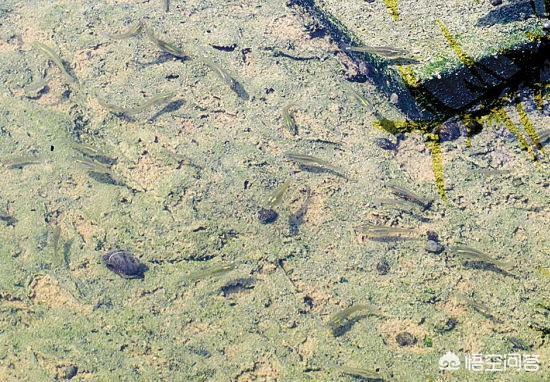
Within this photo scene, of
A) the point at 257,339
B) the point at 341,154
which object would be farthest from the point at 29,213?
the point at 341,154

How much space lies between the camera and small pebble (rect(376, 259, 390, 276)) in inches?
167

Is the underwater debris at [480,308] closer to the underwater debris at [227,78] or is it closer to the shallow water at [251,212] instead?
the shallow water at [251,212]

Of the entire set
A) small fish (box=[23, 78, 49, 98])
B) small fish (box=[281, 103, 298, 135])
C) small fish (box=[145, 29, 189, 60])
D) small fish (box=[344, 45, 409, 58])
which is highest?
small fish (box=[344, 45, 409, 58])

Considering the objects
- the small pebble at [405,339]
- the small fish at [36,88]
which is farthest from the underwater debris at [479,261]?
the small fish at [36,88]

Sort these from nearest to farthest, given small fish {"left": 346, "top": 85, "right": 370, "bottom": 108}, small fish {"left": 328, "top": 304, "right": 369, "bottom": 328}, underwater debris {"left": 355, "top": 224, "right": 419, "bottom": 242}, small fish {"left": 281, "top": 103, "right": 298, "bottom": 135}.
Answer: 1. small fish {"left": 328, "top": 304, "right": 369, "bottom": 328}
2. underwater debris {"left": 355, "top": 224, "right": 419, "bottom": 242}
3. small fish {"left": 281, "top": 103, "right": 298, "bottom": 135}
4. small fish {"left": 346, "top": 85, "right": 370, "bottom": 108}

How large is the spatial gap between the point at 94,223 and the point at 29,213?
55 cm

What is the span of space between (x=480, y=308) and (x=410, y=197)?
1036 mm

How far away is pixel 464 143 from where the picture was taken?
4887 millimetres

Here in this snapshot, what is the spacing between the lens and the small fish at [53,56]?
5.42m

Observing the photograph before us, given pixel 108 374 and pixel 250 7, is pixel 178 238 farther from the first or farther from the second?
pixel 250 7

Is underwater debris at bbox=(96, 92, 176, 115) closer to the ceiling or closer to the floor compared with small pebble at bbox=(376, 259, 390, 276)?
closer to the ceiling

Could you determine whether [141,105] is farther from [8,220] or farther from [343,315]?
[343,315]

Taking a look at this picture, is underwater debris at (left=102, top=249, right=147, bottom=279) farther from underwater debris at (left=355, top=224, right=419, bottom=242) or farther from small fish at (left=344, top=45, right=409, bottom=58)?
small fish at (left=344, top=45, right=409, bottom=58)

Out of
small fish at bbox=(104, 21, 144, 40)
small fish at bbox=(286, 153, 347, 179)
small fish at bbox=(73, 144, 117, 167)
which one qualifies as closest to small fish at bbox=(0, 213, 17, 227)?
small fish at bbox=(73, 144, 117, 167)
